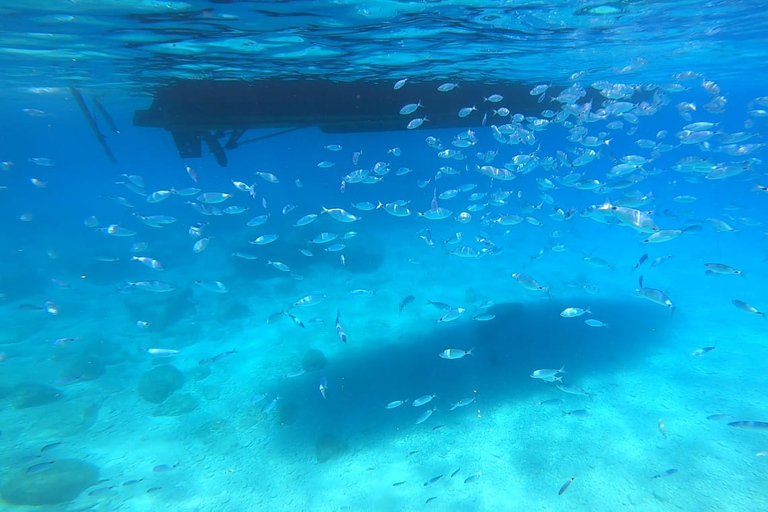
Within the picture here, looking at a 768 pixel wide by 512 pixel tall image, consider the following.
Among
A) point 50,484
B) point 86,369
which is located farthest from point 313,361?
point 86,369

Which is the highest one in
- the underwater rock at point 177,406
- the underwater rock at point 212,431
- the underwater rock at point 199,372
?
the underwater rock at point 212,431

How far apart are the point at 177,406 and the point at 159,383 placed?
4.81 feet

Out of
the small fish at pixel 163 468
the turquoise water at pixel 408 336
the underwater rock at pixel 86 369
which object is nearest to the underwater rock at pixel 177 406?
Answer: the turquoise water at pixel 408 336

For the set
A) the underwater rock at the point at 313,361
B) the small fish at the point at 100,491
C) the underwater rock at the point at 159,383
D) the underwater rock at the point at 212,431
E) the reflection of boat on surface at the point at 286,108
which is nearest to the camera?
the small fish at the point at 100,491

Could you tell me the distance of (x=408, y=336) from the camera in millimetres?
14891

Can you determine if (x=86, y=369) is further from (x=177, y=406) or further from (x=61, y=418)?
(x=177, y=406)

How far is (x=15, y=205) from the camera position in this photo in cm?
5466

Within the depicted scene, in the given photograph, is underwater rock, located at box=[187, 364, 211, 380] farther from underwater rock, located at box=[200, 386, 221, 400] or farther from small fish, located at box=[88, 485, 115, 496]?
small fish, located at box=[88, 485, 115, 496]

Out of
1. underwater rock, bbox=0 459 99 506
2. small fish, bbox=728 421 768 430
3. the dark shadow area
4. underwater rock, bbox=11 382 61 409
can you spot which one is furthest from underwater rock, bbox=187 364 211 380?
small fish, bbox=728 421 768 430

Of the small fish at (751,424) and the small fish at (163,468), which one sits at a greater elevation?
the small fish at (751,424)

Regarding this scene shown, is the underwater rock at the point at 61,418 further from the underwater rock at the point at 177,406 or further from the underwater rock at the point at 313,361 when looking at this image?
the underwater rock at the point at 313,361

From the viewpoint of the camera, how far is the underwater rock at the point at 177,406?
38.8ft

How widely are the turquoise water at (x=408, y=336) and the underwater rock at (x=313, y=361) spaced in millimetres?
140

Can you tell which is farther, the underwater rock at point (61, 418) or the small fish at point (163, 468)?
the underwater rock at point (61, 418)
